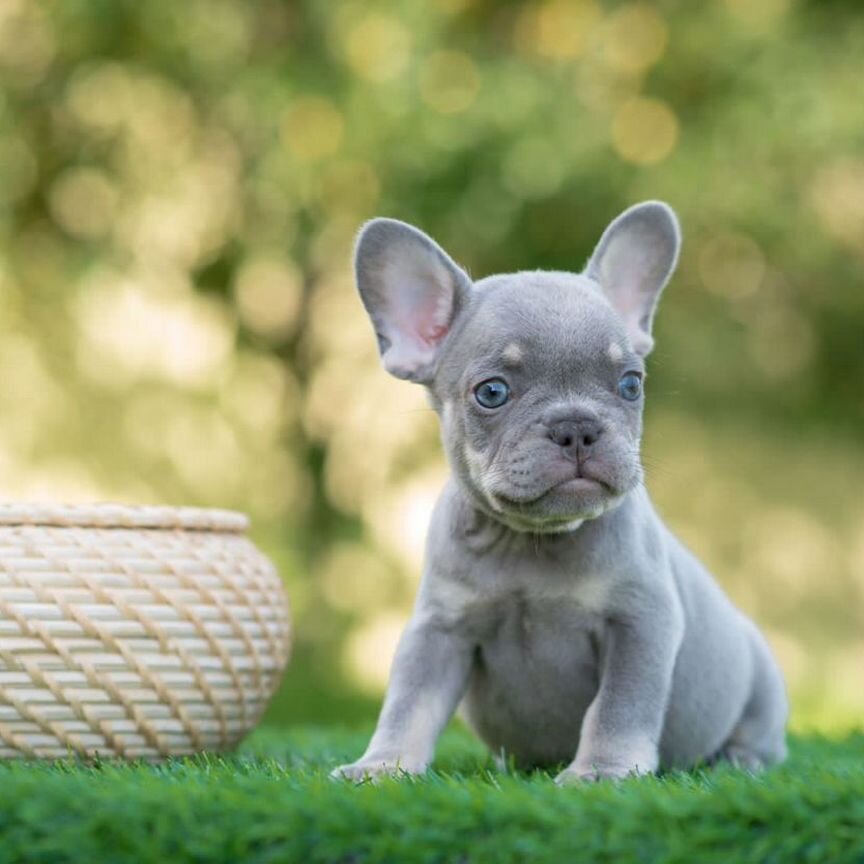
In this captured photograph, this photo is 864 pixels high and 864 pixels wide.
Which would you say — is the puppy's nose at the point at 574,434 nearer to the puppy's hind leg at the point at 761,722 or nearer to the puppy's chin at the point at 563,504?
the puppy's chin at the point at 563,504

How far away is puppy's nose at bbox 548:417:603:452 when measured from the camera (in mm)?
3227

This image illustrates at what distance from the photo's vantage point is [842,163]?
9.36 meters

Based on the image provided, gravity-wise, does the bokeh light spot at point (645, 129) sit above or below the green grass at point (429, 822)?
above

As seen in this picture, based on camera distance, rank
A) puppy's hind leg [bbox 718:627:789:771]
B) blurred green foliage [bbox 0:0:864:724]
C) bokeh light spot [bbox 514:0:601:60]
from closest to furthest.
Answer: puppy's hind leg [bbox 718:627:789:771] → blurred green foliage [bbox 0:0:864:724] → bokeh light spot [bbox 514:0:601:60]

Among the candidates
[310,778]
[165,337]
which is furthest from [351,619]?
[310,778]

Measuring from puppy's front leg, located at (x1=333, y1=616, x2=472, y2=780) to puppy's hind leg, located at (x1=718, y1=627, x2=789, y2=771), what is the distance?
39.0 inches

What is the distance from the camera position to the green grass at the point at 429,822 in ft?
8.20

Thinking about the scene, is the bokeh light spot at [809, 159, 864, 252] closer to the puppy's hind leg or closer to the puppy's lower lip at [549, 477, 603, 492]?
the puppy's hind leg

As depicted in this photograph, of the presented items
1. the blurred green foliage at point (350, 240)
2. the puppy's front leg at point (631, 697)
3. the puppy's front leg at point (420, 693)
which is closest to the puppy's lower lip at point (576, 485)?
the puppy's front leg at point (631, 697)

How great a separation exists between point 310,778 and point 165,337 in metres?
7.84

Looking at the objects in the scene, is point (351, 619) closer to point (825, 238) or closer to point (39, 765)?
point (825, 238)

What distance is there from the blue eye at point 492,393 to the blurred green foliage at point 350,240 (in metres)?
5.26

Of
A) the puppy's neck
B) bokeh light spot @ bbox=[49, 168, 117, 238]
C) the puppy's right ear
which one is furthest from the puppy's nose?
bokeh light spot @ bbox=[49, 168, 117, 238]

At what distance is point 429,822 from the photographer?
2.58m
